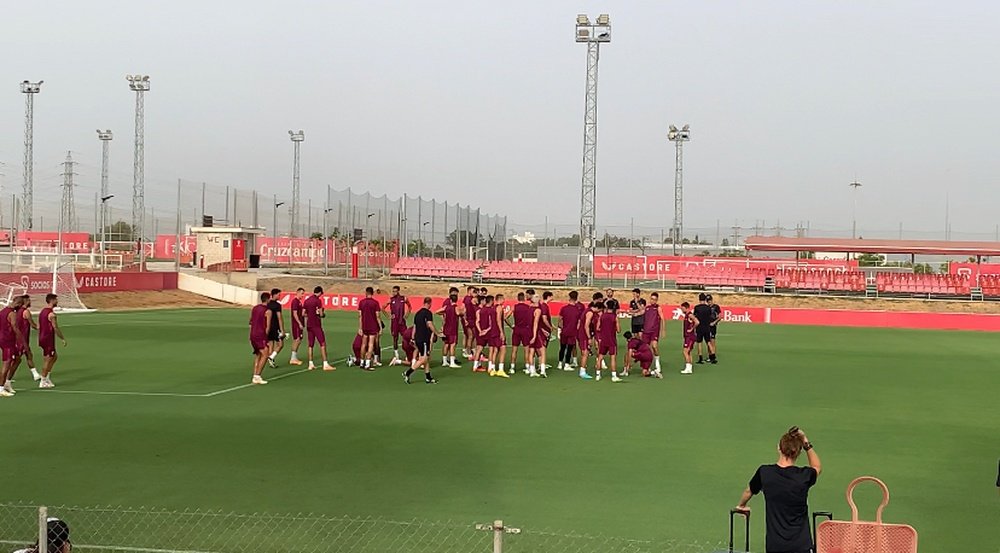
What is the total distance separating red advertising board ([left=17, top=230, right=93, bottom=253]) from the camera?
55375 millimetres

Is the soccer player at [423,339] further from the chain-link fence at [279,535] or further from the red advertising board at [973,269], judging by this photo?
the red advertising board at [973,269]

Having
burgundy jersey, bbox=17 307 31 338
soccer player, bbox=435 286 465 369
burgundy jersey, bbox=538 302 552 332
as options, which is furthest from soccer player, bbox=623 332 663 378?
burgundy jersey, bbox=17 307 31 338

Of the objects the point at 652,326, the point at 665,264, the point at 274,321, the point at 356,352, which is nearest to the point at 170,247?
the point at 665,264

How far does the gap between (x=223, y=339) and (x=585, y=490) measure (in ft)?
63.3

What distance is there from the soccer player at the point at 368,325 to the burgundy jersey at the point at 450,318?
1.55 metres

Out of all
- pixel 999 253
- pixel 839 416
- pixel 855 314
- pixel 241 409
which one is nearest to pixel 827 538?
pixel 839 416

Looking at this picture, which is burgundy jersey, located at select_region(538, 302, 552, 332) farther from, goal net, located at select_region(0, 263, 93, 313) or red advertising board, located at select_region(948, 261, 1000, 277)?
red advertising board, located at select_region(948, 261, 1000, 277)

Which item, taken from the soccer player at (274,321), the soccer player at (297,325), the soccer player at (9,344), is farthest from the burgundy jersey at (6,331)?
the soccer player at (297,325)

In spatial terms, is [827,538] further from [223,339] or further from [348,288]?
[348,288]

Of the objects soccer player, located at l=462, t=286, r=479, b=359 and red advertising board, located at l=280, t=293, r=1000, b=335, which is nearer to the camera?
soccer player, located at l=462, t=286, r=479, b=359

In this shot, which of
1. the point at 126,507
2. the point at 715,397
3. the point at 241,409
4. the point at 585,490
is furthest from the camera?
the point at 715,397

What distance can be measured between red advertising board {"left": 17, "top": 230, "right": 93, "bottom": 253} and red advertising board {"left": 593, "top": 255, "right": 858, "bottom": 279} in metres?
32.8

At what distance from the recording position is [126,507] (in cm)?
920

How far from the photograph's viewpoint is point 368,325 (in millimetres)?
20516
